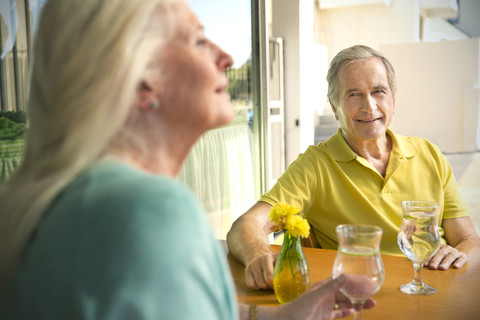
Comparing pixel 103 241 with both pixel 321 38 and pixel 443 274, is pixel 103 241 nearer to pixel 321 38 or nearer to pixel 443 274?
pixel 443 274

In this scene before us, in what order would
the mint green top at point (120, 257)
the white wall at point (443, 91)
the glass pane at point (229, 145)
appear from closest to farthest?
the mint green top at point (120, 257) < the glass pane at point (229, 145) < the white wall at point (443, 91)

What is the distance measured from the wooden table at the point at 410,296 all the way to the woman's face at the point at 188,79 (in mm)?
652

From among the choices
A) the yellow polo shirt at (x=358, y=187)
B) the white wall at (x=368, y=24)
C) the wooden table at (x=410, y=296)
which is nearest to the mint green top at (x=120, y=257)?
the wooden table at (x=410, y=296)

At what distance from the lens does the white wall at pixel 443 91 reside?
5938mm

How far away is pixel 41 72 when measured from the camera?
61 cm

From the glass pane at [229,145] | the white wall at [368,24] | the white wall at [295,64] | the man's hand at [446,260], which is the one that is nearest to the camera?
the man's hand at [446,260]

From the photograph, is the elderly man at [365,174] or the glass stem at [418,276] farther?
the elderly man at [365,174]

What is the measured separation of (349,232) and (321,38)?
9632 mm

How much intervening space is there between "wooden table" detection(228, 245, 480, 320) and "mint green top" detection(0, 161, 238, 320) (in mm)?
686

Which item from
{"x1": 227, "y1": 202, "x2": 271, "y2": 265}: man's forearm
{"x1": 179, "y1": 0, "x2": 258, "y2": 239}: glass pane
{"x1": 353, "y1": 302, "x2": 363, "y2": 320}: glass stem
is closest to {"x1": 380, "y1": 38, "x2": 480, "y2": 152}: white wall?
{"x1": 179, "y1": 0, "x2": 258, "y2": 239}: glass pane

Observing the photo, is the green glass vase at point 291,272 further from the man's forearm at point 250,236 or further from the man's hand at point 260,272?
the man's forearm at point 250,236

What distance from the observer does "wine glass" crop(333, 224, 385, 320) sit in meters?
0.91

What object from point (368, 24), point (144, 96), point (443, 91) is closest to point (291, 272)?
point (144, 96)

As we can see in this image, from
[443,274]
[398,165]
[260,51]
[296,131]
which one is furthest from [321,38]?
[443,274]
